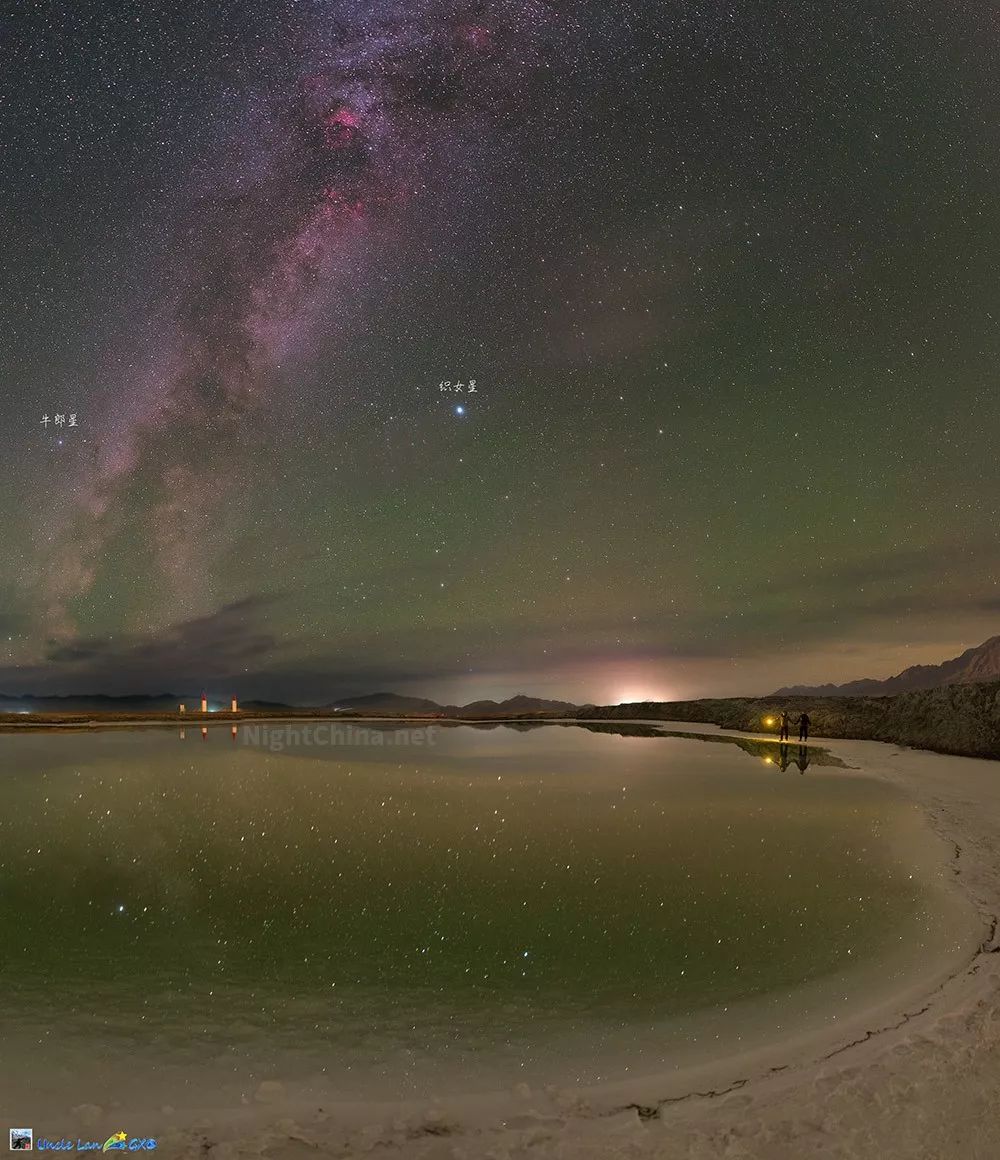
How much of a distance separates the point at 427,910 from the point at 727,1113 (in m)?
5.63

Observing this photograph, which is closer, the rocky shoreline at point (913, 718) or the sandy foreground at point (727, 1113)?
the sandy foreground at point (727, 1113)

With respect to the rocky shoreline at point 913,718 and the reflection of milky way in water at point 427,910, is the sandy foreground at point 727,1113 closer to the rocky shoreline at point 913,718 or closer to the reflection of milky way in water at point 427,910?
the reflection of milky way in water at point 427,910

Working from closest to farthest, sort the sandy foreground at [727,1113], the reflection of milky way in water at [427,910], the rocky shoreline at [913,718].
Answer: the sandy foreground at [727,1113], the reflection of milky way in water at [427,910], the rocky shoreline at [913,718]

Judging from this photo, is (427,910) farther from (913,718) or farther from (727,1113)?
(913,718)

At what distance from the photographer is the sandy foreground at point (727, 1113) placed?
4422mm

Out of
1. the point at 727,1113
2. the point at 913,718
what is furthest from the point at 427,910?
the point at 913,718

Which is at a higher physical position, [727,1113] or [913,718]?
[727,1113]

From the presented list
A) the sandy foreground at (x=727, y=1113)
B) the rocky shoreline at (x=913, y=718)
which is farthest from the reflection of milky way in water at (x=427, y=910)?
the rocky shoreline at (x=913, y=718)

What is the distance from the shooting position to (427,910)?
9703mm

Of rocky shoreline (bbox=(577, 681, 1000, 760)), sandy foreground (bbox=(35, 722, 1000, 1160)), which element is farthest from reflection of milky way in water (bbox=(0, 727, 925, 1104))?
rocky shoreline (bbox=(577, 681, 1000, 760))

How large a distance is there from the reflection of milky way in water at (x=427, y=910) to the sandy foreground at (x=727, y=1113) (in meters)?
0.93

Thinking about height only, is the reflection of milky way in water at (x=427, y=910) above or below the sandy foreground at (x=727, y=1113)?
below

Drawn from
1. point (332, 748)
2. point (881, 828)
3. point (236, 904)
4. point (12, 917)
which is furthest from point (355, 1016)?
point (332, 748)

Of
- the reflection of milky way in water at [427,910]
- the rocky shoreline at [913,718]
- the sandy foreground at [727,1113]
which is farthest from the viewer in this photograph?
the rocky shoreline at [913,718]
